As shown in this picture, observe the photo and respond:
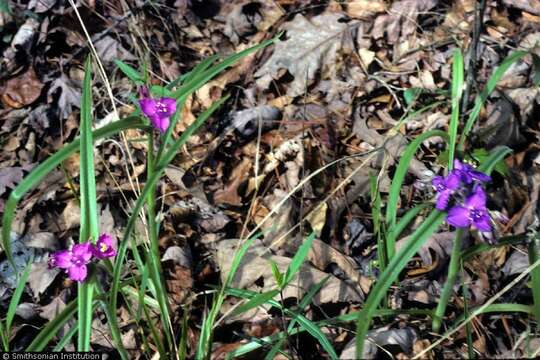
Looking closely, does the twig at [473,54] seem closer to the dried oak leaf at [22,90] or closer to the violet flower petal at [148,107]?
the violet flower petal at [148,107]

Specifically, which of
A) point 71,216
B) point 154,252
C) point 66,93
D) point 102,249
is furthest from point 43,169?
point 66,93

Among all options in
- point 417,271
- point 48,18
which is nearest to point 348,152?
point 417,271

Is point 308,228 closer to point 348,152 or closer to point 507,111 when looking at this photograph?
point 348,152

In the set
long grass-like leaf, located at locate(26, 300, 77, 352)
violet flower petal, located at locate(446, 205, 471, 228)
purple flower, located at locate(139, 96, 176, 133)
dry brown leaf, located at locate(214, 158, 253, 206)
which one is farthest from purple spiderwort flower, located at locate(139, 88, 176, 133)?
dry brown leaf, located at locate(214, 158, 253, 206)

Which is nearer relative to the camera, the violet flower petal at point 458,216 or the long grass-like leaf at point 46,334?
the long grass-like leaf at point 46,334

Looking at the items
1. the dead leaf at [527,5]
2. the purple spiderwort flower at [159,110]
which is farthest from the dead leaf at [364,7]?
the purple spiderwort flower at [159,110]

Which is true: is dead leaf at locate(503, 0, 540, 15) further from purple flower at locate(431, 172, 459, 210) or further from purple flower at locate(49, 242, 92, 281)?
purple flower at locate(49, 242, 92, 281)
